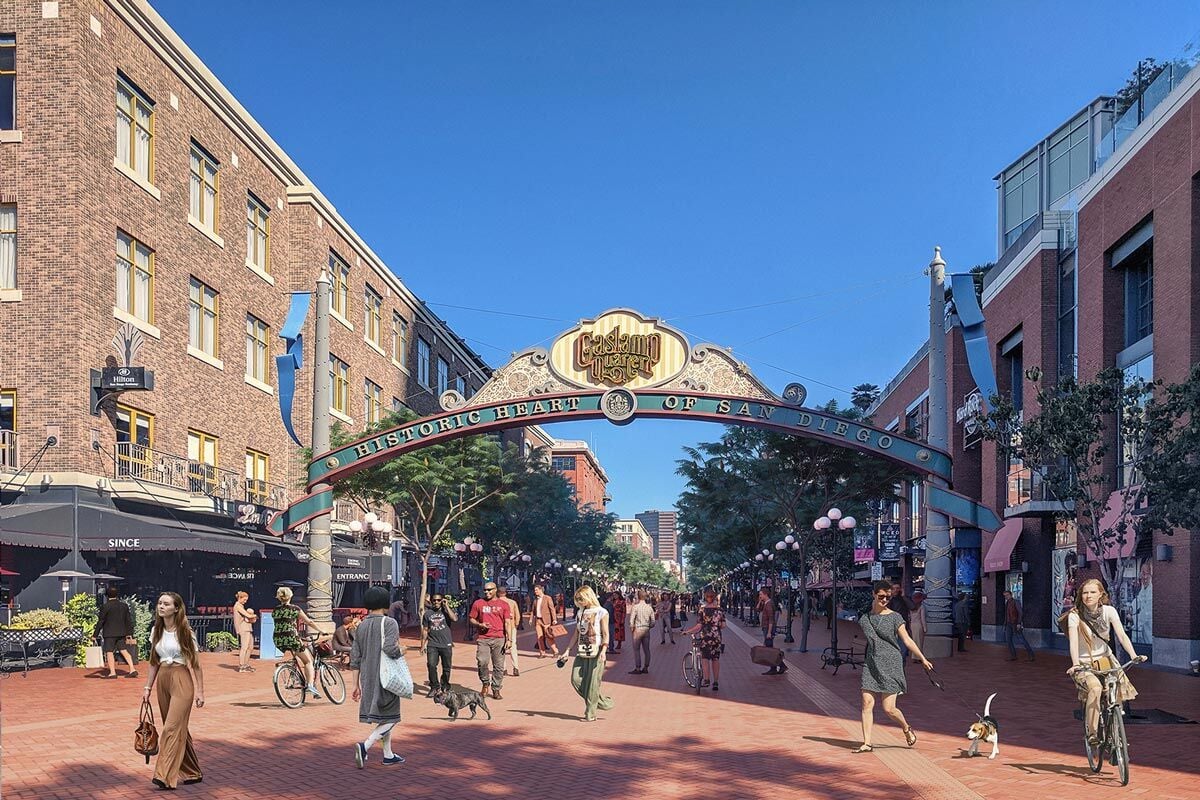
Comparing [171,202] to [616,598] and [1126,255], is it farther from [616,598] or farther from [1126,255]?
[1126,255]

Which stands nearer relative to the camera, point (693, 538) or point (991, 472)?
point (991, 472)

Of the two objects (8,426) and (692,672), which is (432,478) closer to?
(8,426)

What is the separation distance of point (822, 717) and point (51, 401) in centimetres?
1810

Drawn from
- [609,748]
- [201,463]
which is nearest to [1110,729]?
[609,748]

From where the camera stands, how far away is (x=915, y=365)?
183 ft

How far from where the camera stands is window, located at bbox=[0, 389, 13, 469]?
25.0m

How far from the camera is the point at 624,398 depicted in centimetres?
2395

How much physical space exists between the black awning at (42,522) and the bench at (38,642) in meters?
1.66

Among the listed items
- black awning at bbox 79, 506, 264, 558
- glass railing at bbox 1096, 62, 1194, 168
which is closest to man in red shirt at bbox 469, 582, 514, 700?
black awning at bbox 79, 506, 264, 558

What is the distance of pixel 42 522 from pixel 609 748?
16.4 meters

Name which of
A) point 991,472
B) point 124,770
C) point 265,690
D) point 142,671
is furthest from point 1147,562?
point 124,770

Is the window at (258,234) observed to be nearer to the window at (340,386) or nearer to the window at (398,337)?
the window at (340,386)

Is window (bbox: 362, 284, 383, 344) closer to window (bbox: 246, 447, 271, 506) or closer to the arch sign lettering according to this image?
window (bbox: 246, 447, 271, 506)

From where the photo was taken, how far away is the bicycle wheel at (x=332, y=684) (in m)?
16.6
